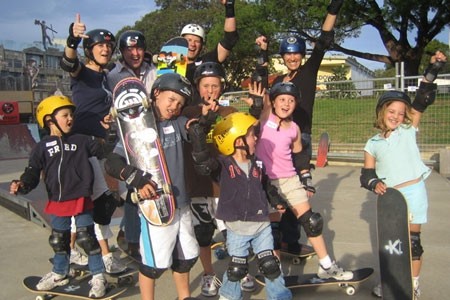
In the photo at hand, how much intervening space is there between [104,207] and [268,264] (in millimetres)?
1665

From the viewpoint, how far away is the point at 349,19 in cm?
2095

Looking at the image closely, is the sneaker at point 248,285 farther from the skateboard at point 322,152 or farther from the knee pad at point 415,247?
the skateboard at point 322,152

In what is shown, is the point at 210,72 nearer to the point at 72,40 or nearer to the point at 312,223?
the point at 72,40

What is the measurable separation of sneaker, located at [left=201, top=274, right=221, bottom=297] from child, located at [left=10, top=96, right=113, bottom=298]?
789 mm

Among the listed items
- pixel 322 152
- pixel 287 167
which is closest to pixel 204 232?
pixel 287 167

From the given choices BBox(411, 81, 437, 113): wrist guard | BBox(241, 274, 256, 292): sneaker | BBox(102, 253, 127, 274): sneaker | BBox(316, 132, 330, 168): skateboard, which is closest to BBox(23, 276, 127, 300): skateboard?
BBox(102, 253, 127, 274): sneaker

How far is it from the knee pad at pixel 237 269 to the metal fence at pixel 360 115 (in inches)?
273

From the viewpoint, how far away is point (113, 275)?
12.8ft

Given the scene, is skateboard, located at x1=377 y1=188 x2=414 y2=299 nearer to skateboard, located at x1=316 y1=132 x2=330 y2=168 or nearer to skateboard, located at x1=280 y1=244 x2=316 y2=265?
skateboard, located at x1=280 y1=244 x2=316 y2=265

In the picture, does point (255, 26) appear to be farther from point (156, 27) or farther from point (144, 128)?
point (156, 27)

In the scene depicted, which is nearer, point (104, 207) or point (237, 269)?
point (237, 269)

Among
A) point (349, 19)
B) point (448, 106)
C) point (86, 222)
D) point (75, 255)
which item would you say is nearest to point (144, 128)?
point (86, 222)

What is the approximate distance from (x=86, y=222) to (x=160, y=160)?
111 centimetres

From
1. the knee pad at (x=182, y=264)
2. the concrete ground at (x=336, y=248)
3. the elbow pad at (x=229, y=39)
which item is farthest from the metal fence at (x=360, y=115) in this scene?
the knee pad at (x=182, y=264)
